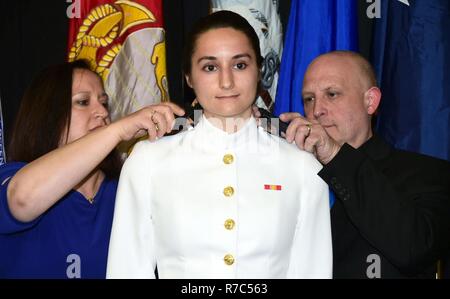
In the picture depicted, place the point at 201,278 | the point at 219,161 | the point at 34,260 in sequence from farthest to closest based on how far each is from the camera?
the point at 34,260 < the point at 219,161 < the point at 201,278

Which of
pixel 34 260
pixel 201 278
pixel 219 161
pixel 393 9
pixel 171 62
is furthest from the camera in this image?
pixel 171 62

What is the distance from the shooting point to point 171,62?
3.17 meters

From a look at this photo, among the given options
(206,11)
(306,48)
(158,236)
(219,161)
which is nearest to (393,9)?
(306,48)

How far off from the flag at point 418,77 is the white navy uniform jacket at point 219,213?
1.11m

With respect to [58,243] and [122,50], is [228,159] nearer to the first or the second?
[58,243]

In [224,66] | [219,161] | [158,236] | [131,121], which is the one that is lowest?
[158,236]

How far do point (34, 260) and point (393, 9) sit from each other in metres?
2.01

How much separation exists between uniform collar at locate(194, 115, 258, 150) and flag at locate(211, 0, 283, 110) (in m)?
1.17

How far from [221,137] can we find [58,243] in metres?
0.72

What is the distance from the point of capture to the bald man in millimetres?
1743

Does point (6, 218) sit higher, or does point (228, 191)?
point (228, 191)

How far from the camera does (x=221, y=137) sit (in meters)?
1.73

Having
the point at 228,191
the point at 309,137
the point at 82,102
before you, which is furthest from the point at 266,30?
the point at 228,191
